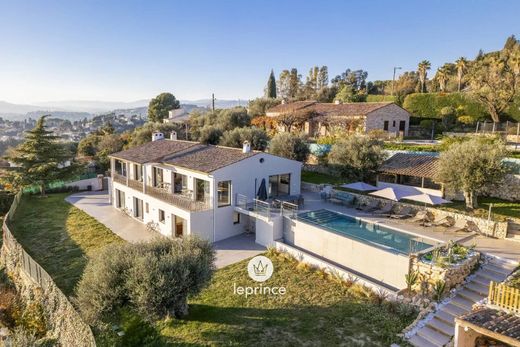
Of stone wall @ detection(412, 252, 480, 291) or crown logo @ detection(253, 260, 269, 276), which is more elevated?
stone wall @ detection(412, 252, 480, 291)

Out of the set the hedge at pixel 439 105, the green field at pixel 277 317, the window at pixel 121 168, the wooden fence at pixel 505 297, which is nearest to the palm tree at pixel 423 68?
the hedge at pixel 439 105

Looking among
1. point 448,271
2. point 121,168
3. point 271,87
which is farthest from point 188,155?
point 271,87

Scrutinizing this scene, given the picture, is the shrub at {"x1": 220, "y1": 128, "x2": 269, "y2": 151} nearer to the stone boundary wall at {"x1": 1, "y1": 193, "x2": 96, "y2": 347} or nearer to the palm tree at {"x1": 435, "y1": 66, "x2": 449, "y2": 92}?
the stone boundary wall at {"x1": 1, "y1": 193, "x2": 96, "y2": 347}

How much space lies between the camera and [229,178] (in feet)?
72.8

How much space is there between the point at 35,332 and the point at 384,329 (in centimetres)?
1565

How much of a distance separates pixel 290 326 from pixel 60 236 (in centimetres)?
1906

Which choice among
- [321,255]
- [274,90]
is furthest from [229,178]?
[274,90]

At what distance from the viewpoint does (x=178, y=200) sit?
22.7m

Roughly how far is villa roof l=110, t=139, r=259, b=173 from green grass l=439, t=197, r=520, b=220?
14.0 m

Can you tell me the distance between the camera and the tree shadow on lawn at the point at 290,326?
12.3 meters

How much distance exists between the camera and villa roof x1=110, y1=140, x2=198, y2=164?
2662 centimetres

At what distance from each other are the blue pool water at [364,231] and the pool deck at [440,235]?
0.90m

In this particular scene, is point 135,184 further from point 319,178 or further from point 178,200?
point 319,178

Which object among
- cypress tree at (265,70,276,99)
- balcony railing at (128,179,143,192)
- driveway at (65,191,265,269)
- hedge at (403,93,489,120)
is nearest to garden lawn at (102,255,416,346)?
driveway at (65,191,265,269)
